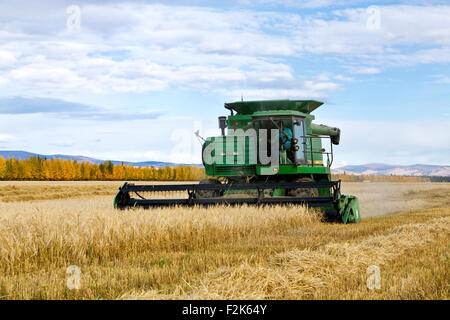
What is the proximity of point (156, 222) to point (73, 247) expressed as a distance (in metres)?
1.59

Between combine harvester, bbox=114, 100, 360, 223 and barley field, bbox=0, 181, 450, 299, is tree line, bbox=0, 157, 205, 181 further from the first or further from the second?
barley field, bbox=0, 181, 450, 299

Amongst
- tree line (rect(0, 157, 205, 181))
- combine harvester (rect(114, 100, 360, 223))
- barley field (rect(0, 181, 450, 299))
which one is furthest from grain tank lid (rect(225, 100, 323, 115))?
tree line (rect(0, 157, 205, 181))

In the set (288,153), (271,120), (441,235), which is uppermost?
(271,120)

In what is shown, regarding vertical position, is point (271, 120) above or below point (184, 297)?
above

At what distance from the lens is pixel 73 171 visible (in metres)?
81.2

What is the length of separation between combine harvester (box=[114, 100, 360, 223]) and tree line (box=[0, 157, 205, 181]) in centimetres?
5359

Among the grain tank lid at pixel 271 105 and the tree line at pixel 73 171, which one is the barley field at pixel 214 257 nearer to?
the grain tank lid at pixel 271 105

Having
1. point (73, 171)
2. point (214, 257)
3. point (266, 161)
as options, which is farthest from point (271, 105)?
point (73, 171)

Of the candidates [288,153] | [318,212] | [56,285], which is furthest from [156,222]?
[288,153]

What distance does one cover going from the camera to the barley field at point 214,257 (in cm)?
444

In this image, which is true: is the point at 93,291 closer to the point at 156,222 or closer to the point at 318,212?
the point at 156,222

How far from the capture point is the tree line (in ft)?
247

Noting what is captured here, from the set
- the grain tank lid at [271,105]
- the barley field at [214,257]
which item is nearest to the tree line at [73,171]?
the grain tank lid at [271,105]
